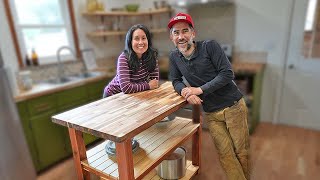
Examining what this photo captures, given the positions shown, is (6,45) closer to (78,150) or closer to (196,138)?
(78,150)

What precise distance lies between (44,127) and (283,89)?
2.95 meters

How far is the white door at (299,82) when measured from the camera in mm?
2830

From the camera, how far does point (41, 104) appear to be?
228cm

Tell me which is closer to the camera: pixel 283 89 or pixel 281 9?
pixel 281 9

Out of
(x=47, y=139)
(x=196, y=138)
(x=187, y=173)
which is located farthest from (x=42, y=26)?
(x=187, y=173)

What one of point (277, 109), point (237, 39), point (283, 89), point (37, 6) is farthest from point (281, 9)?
point (37, 6)

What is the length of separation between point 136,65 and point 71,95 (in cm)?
128

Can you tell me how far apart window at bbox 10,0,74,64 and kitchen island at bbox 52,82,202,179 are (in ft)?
5.84

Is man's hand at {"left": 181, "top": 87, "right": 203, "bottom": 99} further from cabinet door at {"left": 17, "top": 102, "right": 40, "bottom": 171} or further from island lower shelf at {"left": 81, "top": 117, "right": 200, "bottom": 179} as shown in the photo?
cabinet door at {"left": 17, "top": 102, "right": 40, "bottom": 171}

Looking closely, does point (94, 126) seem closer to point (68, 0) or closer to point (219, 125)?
point (219, 125)

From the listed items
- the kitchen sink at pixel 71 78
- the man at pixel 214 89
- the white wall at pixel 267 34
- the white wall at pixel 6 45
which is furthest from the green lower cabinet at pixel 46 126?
the white wall at pixel 267 34

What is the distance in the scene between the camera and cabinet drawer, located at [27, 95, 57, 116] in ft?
7.21

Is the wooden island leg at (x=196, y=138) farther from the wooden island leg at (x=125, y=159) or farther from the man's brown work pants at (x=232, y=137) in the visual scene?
the wooden island leg at (x=125, y=159)

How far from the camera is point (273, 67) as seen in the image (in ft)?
10.1
